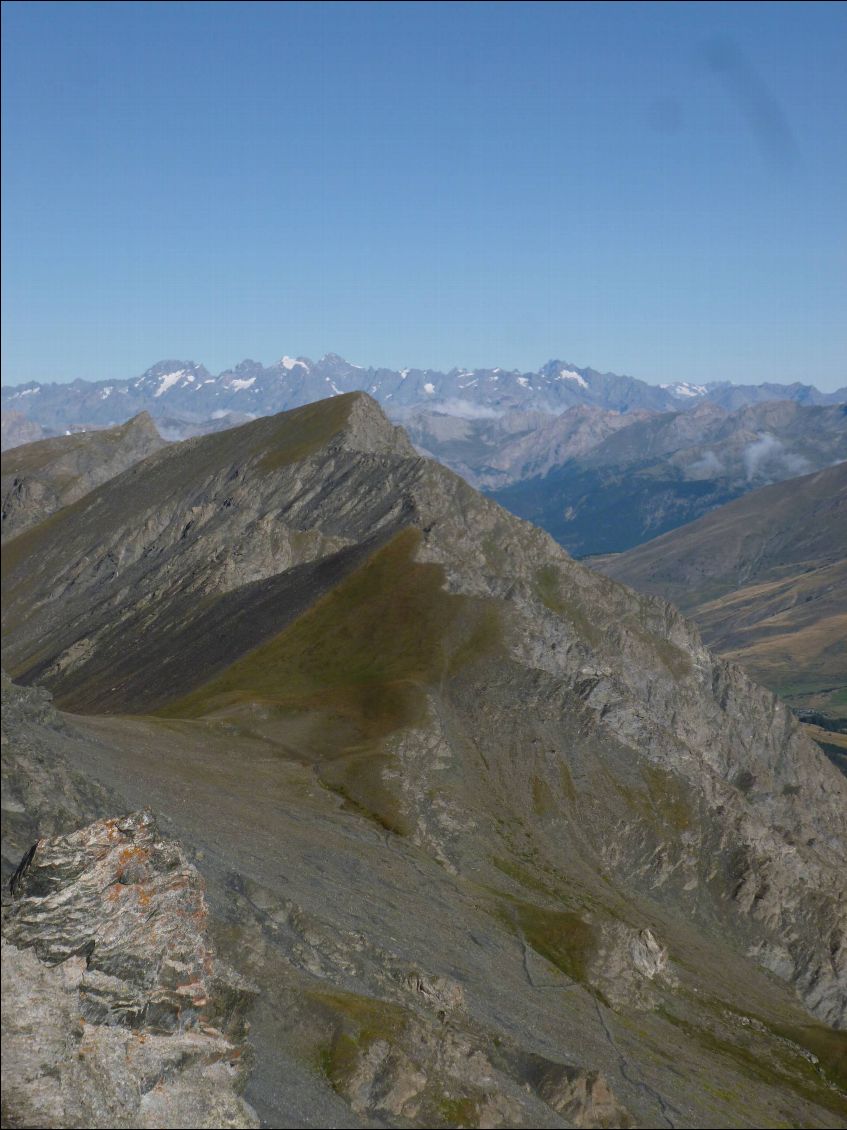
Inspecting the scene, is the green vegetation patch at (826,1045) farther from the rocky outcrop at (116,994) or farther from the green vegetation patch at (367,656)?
the rocky outcrop at (116,994)

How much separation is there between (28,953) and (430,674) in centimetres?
11790

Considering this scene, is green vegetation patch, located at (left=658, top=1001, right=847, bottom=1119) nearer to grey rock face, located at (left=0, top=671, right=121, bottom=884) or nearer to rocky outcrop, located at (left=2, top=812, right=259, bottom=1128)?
rocky outcrop, located at (left=2, top=812, right=259, bottom=1128)

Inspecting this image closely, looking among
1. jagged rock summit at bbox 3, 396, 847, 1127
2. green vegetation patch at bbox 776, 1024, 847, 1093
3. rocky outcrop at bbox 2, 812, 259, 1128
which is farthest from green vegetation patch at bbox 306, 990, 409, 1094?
green vegetation patch at bbox 776, 1024, 847, 1093

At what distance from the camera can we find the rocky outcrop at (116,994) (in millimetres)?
48688

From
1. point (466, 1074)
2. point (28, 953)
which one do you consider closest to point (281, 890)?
point (466, 1074)

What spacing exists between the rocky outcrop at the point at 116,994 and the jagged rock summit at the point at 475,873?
306 centimetres

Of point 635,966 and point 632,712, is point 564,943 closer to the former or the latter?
point 635,966

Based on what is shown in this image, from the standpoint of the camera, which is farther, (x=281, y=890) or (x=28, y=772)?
(x=281, y=890)

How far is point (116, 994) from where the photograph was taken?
180ft

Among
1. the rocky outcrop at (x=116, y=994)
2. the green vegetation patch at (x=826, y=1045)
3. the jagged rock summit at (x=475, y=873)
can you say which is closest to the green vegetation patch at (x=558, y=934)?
the jagged rock summit at (x=475, y=873)

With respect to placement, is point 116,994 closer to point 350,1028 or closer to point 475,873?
point 350,1028

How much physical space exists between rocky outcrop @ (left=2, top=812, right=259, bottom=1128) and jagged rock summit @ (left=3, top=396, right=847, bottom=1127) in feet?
10.0

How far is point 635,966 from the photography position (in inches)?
4259

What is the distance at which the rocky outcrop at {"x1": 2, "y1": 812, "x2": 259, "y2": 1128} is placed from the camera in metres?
48.7
